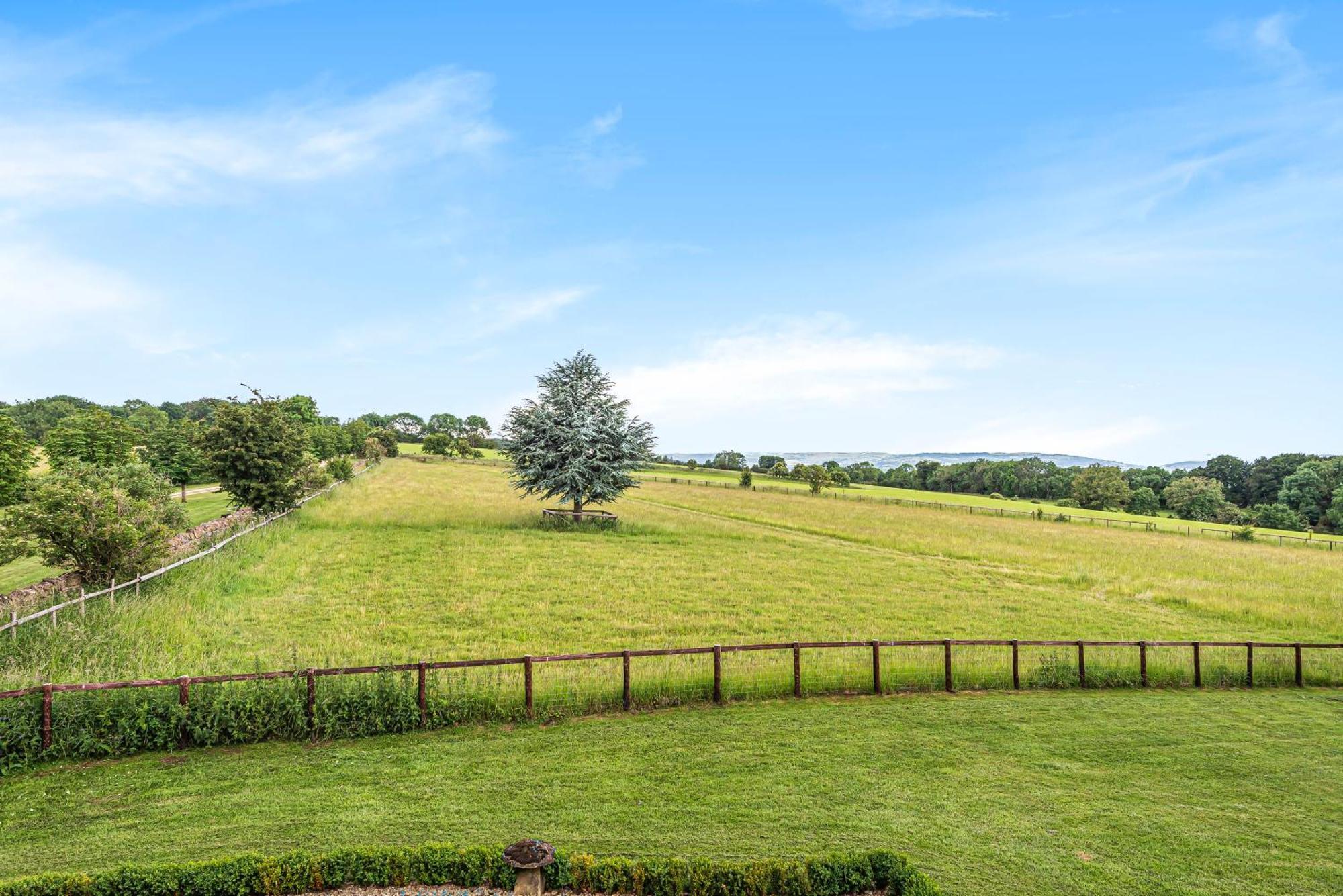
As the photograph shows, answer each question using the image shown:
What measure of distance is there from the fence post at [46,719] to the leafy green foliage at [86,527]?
8.44 meters

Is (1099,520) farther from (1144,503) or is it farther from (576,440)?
(576,440)

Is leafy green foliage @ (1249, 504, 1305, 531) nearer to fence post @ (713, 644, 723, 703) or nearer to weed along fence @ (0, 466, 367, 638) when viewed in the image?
fence post @ (713, 644, 723, 703)

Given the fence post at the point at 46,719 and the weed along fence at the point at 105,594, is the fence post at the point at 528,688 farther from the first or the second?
the weed along fence at the point at 105,594

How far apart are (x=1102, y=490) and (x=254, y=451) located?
109 meters

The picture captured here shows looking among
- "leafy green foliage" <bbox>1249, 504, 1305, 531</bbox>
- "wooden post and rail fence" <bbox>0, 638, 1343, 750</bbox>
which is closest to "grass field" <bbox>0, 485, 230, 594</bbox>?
"wooden post and rail fence" <bbox>0, 638, 1343, 750</bbox>

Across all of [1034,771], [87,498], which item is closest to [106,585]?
[87,498]

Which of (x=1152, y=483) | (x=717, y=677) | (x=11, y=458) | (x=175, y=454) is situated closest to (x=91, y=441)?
(x=175, y=454)

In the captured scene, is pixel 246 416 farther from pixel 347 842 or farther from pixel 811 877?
pixel 811 877

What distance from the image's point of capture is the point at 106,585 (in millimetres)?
17047

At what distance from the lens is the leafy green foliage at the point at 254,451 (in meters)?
29.9

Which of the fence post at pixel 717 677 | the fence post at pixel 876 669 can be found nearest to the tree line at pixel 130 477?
the fence post at pixel 717 677

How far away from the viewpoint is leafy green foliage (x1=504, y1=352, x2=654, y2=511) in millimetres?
37156

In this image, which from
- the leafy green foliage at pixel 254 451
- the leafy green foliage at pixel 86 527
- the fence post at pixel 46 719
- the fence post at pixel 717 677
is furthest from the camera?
the leafy green foliage at pixel 254 451

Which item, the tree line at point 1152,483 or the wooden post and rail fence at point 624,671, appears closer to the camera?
the wooden post and rail fence at point 624,671
